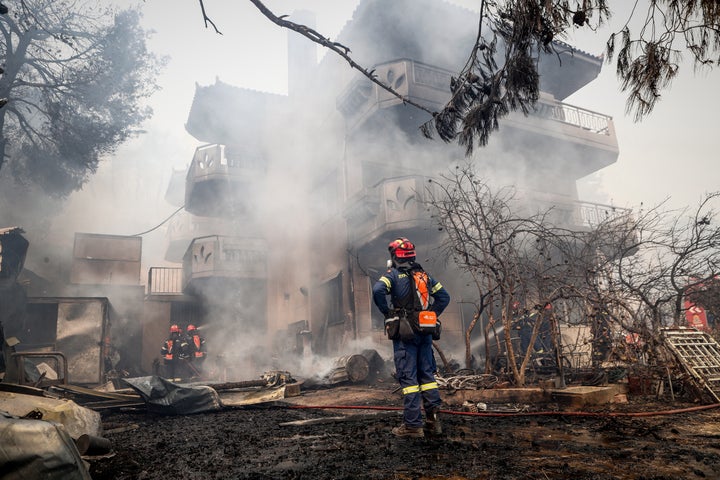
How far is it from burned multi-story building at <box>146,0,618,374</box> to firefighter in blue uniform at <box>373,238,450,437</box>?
367 inches

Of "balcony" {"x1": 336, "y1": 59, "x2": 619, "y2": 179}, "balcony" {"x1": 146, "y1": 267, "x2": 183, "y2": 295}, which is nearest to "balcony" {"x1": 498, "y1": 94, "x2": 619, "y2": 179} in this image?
"balcony" {"x1": 336, "y1": 59, "x2": 619, "y2": 179}

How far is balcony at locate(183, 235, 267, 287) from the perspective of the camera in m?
20.6

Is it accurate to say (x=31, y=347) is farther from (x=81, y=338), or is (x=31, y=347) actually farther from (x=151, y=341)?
(x=151, y=341)

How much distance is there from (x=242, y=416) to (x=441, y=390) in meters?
3.17

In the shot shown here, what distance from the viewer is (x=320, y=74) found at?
2225cm

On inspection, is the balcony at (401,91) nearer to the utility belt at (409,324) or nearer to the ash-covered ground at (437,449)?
the utility belt at (409,324)

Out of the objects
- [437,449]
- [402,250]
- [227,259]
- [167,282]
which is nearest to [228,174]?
[227,259]

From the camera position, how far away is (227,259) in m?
20.8

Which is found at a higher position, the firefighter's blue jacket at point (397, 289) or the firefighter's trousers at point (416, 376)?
the firefighter's blue jacket at point (397, 289)

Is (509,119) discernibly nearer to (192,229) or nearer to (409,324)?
(409,324)

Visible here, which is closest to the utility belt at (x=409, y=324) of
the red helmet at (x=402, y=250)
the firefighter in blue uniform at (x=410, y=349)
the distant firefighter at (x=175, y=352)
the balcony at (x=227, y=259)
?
the firefighter in blue uniform at (x=410, y=349)

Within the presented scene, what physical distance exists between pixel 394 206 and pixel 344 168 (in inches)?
148

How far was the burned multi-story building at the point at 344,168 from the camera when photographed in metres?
16.1

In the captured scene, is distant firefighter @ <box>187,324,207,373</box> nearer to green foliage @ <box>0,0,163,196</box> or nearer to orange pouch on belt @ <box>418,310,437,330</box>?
green foliage @ <box>0,0,163,196</box>
